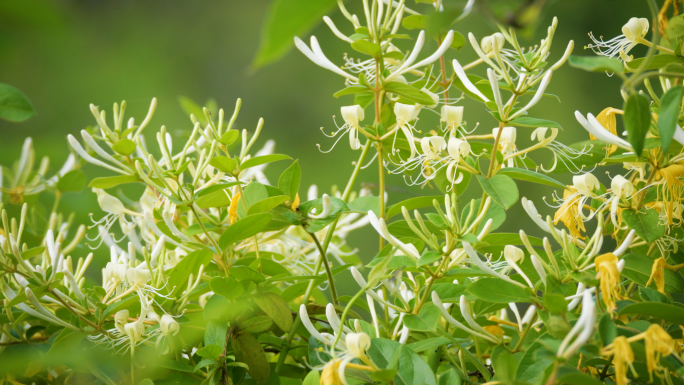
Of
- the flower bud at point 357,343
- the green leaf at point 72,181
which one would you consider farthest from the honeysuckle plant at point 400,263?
the green leaf at point 72,181

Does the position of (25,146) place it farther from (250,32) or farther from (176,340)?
(250,32)

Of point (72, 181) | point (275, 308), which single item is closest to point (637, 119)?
point (275, 308)

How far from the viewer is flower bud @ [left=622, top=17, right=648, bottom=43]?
348 millimetres

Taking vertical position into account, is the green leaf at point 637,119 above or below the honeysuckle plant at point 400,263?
above

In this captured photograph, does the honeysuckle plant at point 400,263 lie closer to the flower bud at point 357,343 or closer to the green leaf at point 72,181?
the flower bud at point 357,343

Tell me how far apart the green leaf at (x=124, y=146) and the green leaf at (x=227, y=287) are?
0.11 metres

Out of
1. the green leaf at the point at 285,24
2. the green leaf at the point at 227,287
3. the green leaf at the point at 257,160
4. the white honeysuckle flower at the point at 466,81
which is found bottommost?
the green leaf at the point at 227,287

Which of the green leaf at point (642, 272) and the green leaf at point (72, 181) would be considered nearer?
the green leaf at point (642, 272)

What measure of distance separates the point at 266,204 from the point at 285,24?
0.77 feet

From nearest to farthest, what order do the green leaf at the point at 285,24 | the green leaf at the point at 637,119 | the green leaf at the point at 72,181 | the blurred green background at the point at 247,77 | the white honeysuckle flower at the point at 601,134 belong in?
the green leaf at the point at 285,24
the green leaf at the point at 637,119
the white honeysuckle flower at the point at 601,134
the green leaf at the point at 72,181
the blurred green background at the point at 247,77

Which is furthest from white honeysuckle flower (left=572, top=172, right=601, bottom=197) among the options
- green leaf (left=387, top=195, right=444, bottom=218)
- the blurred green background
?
the blurred green background

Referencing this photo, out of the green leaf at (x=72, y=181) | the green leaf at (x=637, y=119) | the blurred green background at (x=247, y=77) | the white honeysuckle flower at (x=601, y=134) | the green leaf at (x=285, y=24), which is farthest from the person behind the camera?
the blurred green background at (x=247, y=77)

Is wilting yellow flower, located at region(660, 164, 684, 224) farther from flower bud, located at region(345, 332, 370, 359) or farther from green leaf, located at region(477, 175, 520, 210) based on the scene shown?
flower bud, located at region(345, 332, 370, 359)

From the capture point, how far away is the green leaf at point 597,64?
205mm
